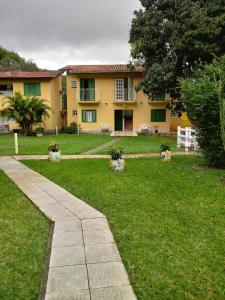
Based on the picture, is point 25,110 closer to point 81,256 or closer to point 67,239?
point 67,239

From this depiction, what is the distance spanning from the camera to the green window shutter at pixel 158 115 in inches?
1172

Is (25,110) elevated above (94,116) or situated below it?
above

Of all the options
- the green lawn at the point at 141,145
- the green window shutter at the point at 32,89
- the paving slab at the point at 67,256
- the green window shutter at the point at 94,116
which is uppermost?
the green window shutter at the point at 32,89

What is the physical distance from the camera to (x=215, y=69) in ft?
32.2

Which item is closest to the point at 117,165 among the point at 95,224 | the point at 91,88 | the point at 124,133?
the point at 95,224

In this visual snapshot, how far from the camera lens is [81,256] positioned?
4.19m

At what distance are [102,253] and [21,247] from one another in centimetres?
121

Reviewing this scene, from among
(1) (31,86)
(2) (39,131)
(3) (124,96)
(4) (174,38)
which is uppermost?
(4) (174,38)

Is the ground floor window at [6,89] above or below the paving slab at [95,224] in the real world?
above

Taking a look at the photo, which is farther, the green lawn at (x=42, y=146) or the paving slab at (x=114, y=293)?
the green lawn at (x=42, y=146)

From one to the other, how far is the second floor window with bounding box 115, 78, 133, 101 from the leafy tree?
20.4 ft

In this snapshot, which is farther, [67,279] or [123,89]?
[123,89]

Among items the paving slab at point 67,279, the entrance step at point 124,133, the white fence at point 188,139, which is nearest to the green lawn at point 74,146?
the white fence at point 188,139

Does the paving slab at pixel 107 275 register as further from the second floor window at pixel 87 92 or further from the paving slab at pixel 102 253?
the second floor window at pixel 87 92
